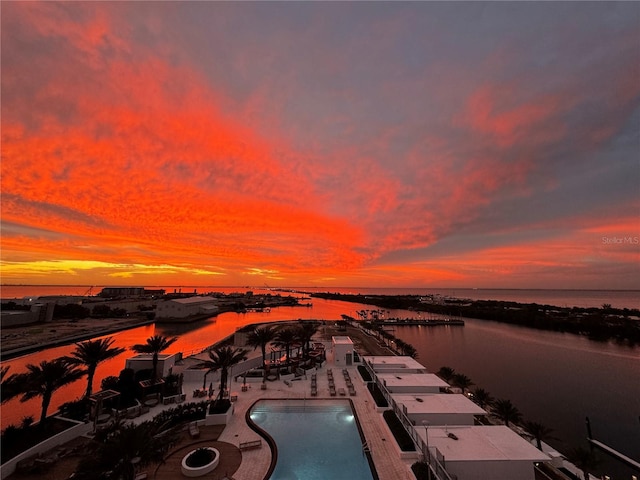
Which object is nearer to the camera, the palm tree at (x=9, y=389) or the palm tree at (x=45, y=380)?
the palm tree at (x=9, y=389)

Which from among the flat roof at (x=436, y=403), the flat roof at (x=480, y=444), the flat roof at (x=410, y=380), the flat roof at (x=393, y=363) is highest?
the flat roof at (x=393, y=363)

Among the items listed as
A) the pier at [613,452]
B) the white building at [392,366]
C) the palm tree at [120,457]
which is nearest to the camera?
the palm tree at [120,457]

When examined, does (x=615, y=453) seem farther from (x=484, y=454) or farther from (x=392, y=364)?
(x=484, y=454)

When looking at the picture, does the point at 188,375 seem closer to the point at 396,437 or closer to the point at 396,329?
the point at 396,437

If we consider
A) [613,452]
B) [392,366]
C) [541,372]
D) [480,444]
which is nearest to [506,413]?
[613,452]

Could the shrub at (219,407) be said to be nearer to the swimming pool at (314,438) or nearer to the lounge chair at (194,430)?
the lounge chair at (194,430)

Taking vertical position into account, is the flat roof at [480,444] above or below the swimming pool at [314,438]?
above

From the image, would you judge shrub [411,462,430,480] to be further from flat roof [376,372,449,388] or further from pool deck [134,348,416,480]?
flat roof [376,372,449,388]

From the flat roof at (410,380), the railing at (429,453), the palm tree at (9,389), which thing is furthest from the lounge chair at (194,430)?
the flat roof at (410,380)
